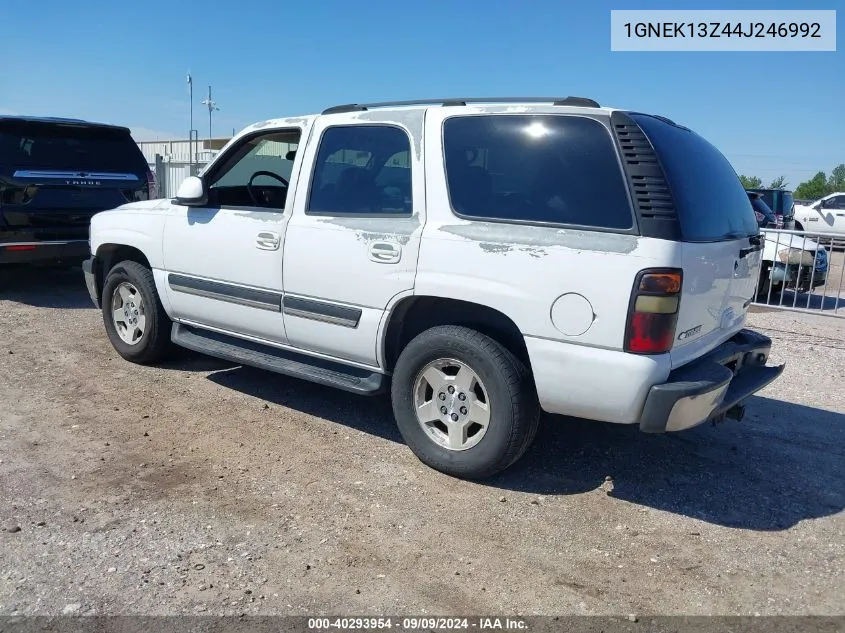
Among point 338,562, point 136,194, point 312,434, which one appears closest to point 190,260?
point 312,434

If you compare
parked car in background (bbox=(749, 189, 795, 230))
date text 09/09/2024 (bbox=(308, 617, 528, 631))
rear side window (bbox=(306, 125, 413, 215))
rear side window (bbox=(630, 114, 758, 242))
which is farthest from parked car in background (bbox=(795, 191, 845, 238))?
date text 09/09/2024 (bbox=(308, 617, 528, 631))

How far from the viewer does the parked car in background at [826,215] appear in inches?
919

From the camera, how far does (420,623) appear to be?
9.23ft

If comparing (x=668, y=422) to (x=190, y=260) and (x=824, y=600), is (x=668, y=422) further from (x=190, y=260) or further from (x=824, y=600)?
(x=190, y=260)

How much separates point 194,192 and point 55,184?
404 cm

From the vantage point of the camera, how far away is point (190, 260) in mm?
5215

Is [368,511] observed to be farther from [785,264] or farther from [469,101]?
[785,264]

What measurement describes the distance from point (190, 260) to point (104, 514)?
2.15 m

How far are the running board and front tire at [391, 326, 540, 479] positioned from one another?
317mm

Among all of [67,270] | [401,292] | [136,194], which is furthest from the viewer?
[67,270]

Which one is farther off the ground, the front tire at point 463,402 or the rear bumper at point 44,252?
the rear bumper at point 44,252

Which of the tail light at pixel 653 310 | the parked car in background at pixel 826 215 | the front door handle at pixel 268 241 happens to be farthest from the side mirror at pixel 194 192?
the parked car in background at pixel 826 215

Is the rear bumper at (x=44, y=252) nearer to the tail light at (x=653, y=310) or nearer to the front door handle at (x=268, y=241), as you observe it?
the front door handle at (x=268, y=241)

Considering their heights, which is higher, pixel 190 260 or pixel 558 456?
pixel 190 260
